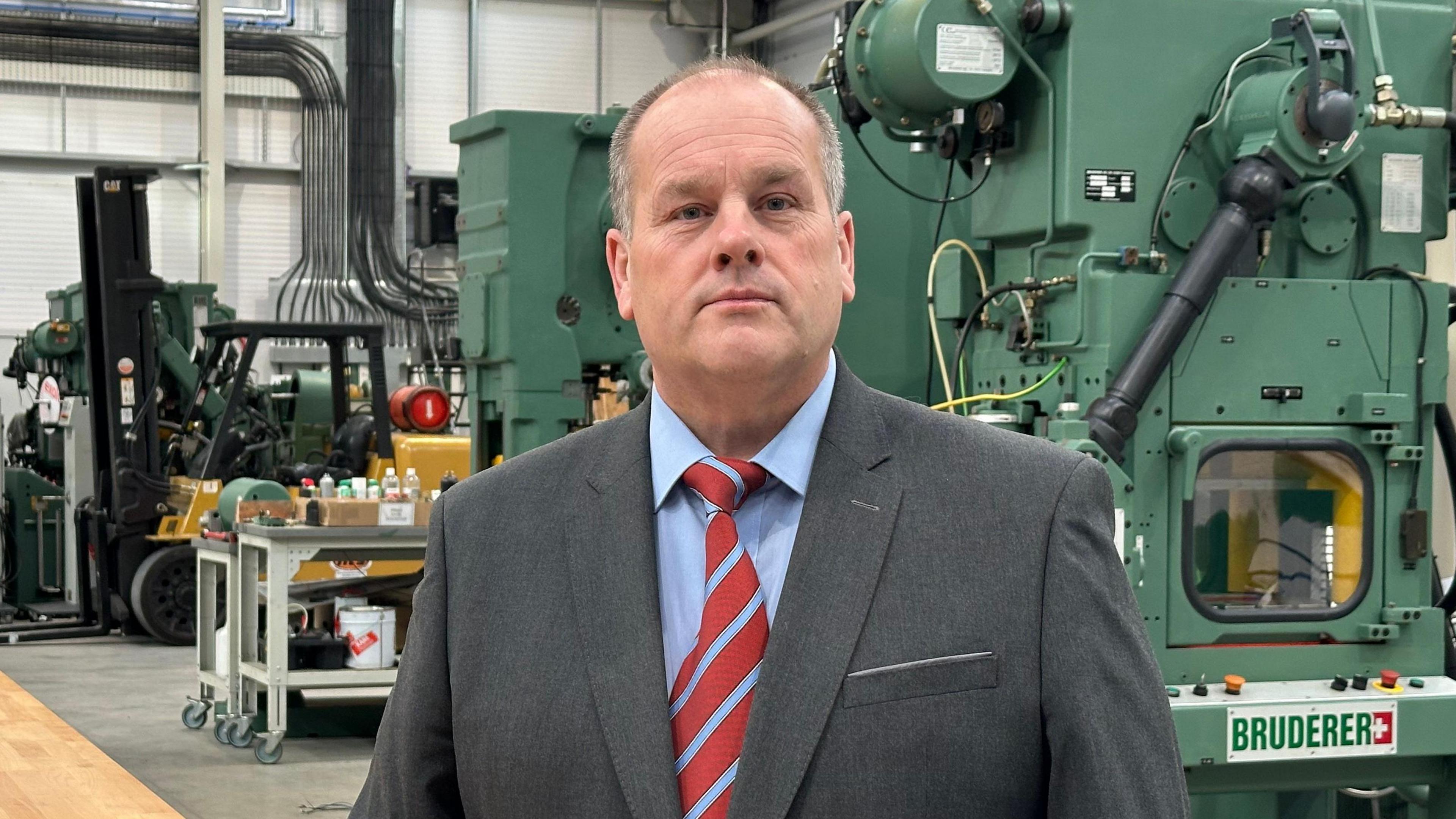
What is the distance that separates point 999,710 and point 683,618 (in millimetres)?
285

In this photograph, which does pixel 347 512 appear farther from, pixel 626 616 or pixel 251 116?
pixel 251 116

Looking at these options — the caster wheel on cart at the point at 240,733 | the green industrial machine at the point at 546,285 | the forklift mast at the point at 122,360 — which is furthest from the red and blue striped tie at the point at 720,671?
the forklift mast at the point at 122,360

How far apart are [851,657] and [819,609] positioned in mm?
49

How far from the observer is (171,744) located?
699 centimetres

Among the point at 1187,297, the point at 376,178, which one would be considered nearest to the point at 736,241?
the point at 1187,297

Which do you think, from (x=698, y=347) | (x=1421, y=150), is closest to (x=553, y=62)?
(x=1421, y=150)

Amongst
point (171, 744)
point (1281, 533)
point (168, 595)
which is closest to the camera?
point (1281, 533)

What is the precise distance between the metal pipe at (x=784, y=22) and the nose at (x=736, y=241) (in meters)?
12.7

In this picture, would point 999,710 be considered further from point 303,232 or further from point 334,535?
point 303,232

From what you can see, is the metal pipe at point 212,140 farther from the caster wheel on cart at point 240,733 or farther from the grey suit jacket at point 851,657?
the grey suit jacket at point 851,657

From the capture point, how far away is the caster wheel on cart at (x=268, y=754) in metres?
6.48

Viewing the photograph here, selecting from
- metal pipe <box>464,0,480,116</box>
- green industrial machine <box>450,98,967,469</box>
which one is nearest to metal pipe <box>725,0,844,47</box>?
metal pipe <box>464,0,480,116</box>

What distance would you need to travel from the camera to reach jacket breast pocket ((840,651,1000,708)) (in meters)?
1.37

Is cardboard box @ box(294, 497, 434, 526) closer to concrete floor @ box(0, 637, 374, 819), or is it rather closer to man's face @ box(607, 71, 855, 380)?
concrete floor @ box(0, 637, 374, 819)
